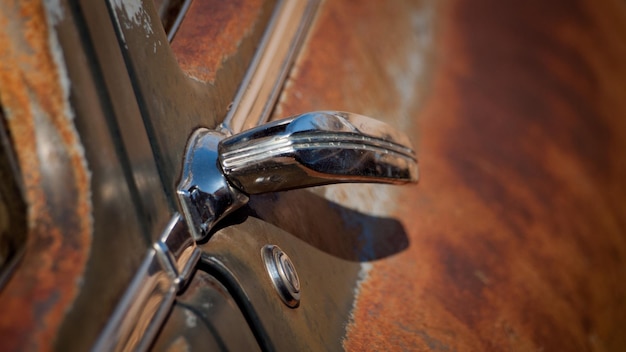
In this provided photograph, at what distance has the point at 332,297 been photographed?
80cm

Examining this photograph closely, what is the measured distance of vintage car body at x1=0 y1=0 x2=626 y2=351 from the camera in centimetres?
50

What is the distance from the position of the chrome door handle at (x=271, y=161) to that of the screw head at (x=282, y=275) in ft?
0.22

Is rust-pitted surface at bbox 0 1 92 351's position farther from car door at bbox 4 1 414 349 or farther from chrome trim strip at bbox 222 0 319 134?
chrome trim strip at bbox 222 0 319 134

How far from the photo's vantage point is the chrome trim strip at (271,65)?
2.58 feet

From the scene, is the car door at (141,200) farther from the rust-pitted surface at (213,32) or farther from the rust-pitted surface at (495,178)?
the rust-pitted surface at (495,178)

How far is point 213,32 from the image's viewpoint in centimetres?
81

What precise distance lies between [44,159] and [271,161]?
0.66 ft

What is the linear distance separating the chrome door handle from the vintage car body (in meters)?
0.02

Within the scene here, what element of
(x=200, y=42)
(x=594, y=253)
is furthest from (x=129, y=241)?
(x=594, y=253)

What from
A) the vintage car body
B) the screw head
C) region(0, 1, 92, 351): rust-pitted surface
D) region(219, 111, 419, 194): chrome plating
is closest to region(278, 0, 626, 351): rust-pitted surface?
the vintage car body

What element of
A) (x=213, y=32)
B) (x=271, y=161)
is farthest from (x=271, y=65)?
(x=271, y=161)

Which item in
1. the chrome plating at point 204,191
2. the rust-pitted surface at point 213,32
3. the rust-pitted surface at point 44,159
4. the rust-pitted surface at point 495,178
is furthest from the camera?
the rust-pitted surface at point 495,178

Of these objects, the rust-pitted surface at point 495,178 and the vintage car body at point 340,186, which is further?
the rust-pitted surface at point 495,178

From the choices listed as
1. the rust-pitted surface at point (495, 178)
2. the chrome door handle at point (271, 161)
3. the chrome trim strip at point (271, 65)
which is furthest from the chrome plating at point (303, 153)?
the rust-pitted surface at point (495, 178)
